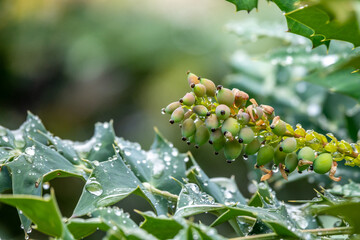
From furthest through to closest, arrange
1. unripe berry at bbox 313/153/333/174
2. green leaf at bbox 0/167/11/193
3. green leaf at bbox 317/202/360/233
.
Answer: green leaf at bbox 0/167/11/193 < unripe berry at bbox 313/153/333/174 < green leaf at bbox 317/202/360/233

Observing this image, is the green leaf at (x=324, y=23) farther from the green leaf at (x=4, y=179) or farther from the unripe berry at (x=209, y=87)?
the green leaf at (x=4, y=179)

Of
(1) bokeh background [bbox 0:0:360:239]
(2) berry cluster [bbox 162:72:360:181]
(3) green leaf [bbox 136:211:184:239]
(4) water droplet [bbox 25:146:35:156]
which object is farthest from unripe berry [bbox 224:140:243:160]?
(1) bokeh background [bbox 0:0:360:239]

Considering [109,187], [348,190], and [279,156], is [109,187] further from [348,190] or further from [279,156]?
[348,190]

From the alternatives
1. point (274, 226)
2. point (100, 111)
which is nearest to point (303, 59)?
point (274, 226)

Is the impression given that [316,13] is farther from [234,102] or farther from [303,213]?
[303,213]

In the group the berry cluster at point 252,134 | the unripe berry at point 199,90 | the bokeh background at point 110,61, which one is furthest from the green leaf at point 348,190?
the bokeh background at point 110,61

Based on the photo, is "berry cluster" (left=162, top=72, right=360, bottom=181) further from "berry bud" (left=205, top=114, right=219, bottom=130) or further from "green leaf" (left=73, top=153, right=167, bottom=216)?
"green leaf" (left=73, top=153, right=167, bottom=216)
